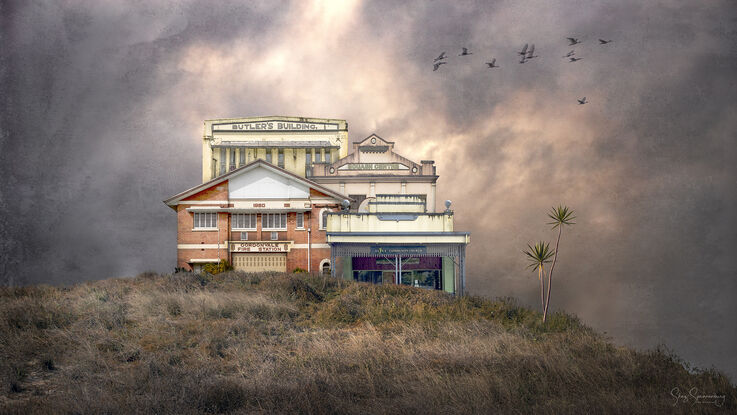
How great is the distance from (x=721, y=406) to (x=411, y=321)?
8.44 metres

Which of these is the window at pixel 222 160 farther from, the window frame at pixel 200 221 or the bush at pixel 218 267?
the bush at pixel 218 267

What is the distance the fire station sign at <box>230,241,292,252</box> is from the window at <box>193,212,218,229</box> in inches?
70.7

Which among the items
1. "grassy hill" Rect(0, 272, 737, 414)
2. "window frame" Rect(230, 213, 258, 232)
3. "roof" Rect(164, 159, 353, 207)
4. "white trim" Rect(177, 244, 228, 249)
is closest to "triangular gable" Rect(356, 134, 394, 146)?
"roof" Rect(164, 159, 353, 207)

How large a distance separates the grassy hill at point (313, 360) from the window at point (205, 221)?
493 inches

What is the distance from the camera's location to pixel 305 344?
A: 41.1 feet

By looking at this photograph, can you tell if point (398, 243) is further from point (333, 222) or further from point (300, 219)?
point (300, 219)

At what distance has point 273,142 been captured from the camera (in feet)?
155

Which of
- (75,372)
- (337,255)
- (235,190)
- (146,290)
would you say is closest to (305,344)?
(75,372)

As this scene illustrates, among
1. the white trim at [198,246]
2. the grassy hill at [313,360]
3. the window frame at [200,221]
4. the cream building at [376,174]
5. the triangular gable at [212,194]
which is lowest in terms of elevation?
the grassy hill at [313,360]

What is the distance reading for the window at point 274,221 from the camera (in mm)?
31734

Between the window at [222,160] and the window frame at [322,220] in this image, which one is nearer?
the window frame at [322,220]
